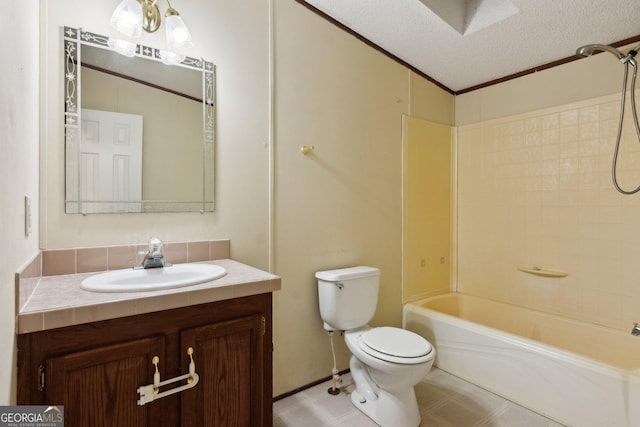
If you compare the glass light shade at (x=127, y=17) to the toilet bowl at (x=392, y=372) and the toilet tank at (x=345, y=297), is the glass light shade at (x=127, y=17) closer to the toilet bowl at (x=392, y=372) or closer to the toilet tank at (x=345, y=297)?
the toilet tank at (x=345, y=297)

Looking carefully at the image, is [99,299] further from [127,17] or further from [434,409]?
[434,409]

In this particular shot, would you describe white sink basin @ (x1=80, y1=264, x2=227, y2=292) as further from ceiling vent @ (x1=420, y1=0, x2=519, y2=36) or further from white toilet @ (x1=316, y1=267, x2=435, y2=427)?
ceiling vent @ (x1=420, y1=0, x2=519, y2=36)

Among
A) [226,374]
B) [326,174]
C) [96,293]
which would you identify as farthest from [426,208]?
[96,293]

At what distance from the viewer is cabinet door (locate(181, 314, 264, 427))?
1195 mm

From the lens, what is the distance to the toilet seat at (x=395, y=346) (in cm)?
168

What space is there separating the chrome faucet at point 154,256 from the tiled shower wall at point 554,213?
2.57 meters

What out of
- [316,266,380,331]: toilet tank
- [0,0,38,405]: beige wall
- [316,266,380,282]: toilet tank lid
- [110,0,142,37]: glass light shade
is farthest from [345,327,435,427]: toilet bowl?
[110,0,142,37]: glass light shade

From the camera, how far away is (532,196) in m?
2.58

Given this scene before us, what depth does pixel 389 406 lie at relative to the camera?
178cm

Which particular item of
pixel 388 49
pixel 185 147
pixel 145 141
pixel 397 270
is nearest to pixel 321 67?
pixel 388 49

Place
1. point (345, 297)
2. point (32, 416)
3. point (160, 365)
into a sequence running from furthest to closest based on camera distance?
point (345, 297), point (160, 365), point (32, 416)

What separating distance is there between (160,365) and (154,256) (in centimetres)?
53

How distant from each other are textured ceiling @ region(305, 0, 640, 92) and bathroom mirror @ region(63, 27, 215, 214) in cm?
109

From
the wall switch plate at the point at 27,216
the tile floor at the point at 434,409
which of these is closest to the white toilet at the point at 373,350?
the tile floor at the point at 434,409
